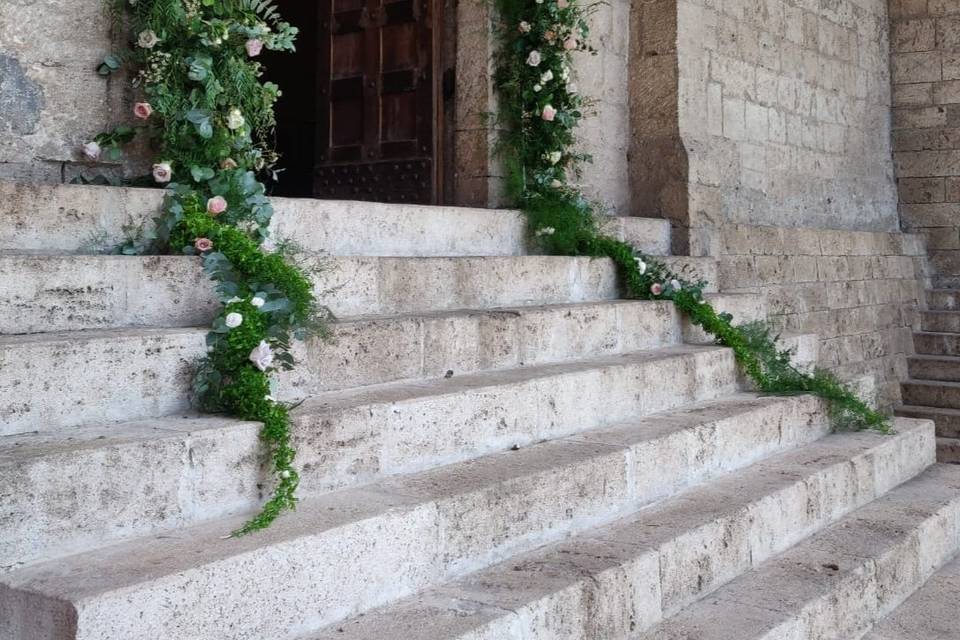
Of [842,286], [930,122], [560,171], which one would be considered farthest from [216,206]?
[930,122]

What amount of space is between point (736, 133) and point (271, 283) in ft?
14.8

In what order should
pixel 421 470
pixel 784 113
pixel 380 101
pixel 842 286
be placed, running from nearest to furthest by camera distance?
pixel 421 470
pixel 380 101
pixel 784 113
pixel 842 286

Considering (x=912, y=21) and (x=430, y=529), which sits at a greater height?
(x=912, y=21)

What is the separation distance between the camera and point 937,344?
320 inches

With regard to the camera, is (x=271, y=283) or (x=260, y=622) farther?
(x=271, y=283)

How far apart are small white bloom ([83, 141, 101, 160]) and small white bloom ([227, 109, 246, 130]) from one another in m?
0.44

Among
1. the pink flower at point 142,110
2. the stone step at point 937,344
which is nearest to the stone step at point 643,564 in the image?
the pink flower at point 142,110

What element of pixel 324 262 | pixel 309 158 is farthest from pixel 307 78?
pixel 324 262

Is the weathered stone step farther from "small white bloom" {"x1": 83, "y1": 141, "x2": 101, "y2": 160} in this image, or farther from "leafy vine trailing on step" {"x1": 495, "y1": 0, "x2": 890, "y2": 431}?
"small white bloom" {"x1": 83, "y1": 141, "x2": 101, "y2": 160}

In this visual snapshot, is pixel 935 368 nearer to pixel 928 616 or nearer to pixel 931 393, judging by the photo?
pixel 931 393

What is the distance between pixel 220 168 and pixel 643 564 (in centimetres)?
181

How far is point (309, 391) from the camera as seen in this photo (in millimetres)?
2898

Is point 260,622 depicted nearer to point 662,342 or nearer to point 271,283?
point 271,283

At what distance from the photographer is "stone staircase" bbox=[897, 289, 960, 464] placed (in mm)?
7305
